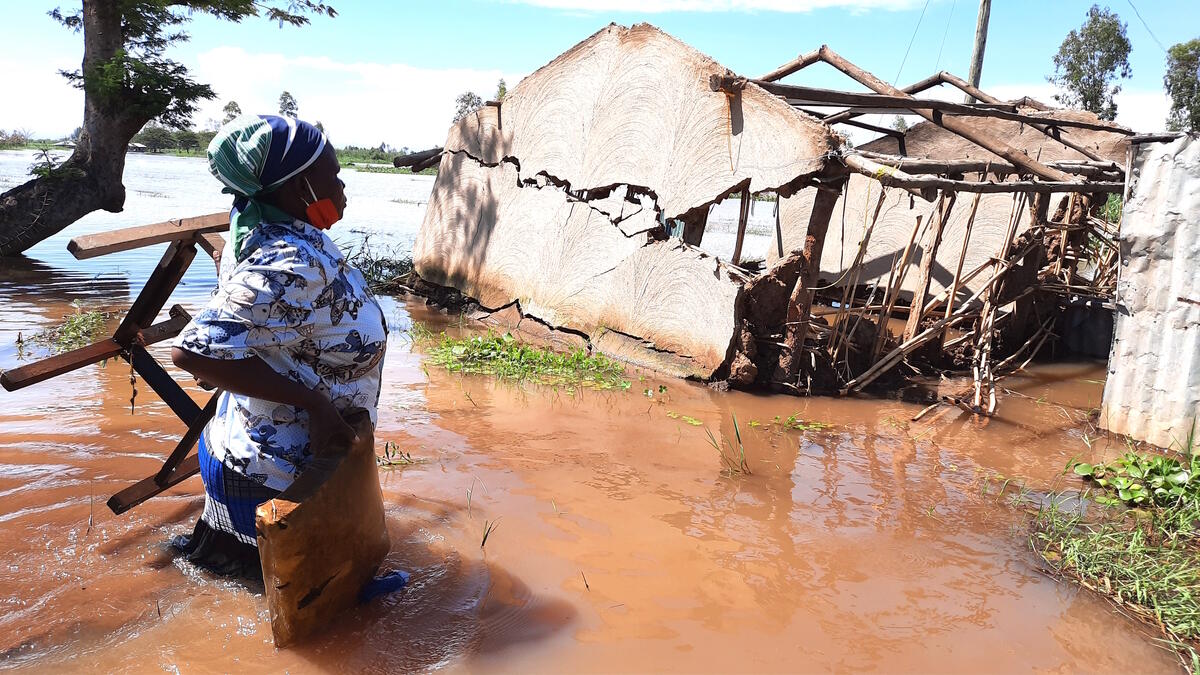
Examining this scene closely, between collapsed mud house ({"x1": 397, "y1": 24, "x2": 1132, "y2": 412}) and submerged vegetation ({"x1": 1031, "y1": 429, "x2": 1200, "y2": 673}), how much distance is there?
151cm

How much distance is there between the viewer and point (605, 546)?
10.4 ft

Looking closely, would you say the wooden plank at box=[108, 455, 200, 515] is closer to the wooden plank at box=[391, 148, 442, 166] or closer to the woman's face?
the woman's face

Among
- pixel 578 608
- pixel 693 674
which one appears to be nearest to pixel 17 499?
pixel 578 608

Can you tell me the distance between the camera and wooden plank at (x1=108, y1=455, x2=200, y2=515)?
2719 millimetres

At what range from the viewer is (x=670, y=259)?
5.88 metres

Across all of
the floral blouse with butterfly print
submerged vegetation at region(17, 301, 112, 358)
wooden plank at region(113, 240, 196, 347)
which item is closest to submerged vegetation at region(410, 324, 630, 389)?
submerged vegetation at region(17, 301, 112, 358)

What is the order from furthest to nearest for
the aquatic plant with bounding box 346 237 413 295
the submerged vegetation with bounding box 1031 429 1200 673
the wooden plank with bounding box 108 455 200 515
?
the aquatic plant with bounding box 346 237 413 295 < the submerged vegetation with bounding box 1031 429 1200 673 < the wooden plank with bounding box 108 455 200 515

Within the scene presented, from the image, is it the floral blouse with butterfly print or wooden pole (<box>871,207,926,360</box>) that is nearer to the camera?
the floral blouse with butterfly print

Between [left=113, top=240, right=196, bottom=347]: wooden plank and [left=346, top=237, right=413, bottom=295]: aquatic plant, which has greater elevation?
[left=113, top=240, right=196, bottom=347]: wooden plank

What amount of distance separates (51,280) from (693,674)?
9494mm

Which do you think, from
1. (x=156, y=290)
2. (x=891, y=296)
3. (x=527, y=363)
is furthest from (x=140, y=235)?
(x=891, y=296)

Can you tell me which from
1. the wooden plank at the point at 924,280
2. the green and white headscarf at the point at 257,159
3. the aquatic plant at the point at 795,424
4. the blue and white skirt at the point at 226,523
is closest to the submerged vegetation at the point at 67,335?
the blue and white skirt at the point at 226,523

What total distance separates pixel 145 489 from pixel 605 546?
5.59 ft

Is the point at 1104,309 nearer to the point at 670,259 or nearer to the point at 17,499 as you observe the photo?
the point at 670,259
